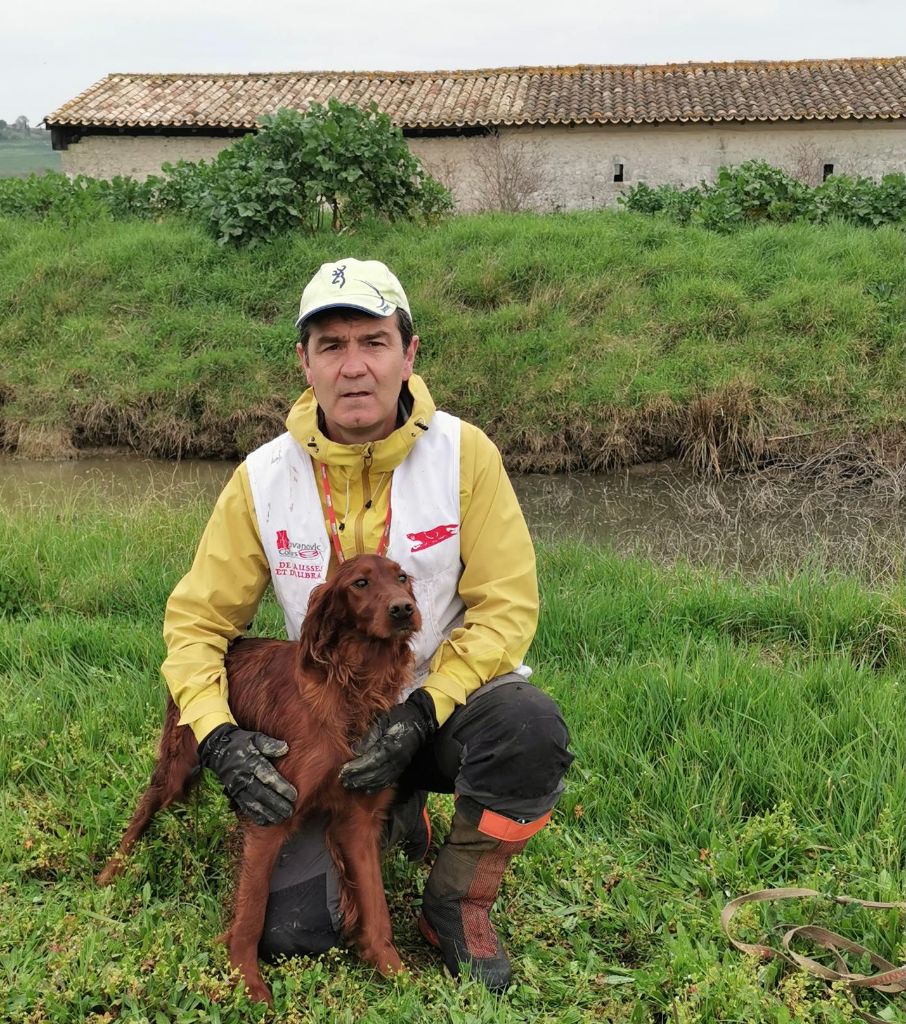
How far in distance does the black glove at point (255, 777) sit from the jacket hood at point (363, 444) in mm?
810

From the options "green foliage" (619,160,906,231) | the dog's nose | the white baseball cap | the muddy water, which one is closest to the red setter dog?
the dog's nose

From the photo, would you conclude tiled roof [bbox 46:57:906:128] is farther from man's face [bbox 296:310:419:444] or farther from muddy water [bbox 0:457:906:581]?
man's face [bbox 296:310:419:444]

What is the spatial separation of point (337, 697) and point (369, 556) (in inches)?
15.1

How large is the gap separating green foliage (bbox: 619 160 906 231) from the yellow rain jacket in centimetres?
1237

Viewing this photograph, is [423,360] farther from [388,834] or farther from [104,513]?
[388,834]

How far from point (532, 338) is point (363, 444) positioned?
29.2 ft

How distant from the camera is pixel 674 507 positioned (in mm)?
8641

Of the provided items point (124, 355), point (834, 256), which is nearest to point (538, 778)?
point (124, 355)

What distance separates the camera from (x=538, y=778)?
8.34 feet

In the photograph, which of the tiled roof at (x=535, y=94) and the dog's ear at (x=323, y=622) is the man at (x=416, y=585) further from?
the tiled roof at (x=535, y=94)

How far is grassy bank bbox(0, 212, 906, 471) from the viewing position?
10109mm

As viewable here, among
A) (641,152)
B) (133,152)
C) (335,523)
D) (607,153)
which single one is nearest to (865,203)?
(641,152)

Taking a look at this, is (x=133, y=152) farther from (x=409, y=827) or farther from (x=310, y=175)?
(x=409, y=827)

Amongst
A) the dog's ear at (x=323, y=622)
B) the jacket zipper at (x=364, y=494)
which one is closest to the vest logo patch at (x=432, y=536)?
the jacket zipper at (x=364, y=494)
